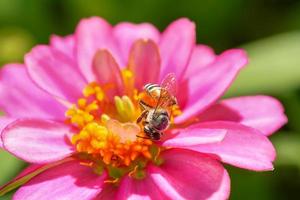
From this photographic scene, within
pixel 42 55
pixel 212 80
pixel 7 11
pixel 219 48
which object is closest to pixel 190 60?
pixel 212 80

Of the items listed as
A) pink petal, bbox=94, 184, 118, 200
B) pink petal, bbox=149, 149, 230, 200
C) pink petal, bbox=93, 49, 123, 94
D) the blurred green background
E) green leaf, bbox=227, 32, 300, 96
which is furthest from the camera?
the blurred green background

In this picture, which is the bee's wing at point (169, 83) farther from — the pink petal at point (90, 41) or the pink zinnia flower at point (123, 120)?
the pink petal at point (90, 41)

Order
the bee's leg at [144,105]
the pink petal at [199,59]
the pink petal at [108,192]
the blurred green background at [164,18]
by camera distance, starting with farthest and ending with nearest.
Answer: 1. the blurred green background at [164,18]
2. the pink petal at [199,59]
3. the bee's leg at [144,105]
4. the pink petal at [108,192]

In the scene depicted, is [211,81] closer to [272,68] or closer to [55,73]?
[55,73]

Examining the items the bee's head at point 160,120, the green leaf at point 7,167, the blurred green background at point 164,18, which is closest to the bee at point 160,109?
the bee's head at point 160,120

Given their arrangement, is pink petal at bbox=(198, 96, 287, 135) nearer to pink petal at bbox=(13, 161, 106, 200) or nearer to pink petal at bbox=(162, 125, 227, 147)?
pink petal at bbox=(162, 125, 227, 147)

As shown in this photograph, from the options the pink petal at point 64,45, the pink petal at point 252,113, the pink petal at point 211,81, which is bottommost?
the pink petal at point 252,113

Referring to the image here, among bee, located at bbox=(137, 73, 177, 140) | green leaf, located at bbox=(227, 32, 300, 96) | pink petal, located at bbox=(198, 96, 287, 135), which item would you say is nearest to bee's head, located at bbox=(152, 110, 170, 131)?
bee, located at bbox=(137, 73, 177, 140)
